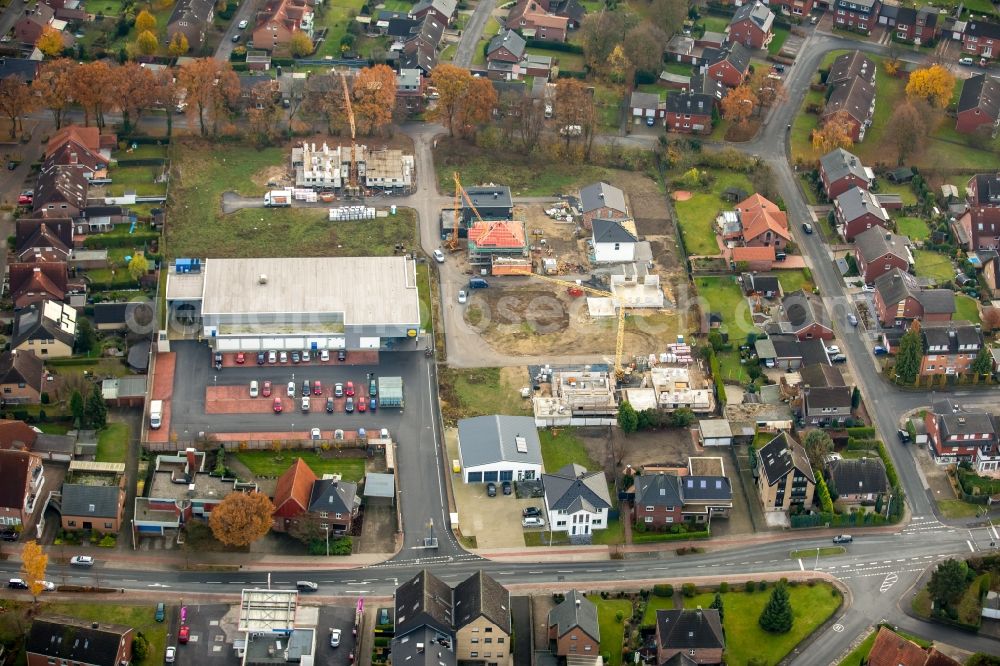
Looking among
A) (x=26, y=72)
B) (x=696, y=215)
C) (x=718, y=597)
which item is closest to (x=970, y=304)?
(x=696, y=215)

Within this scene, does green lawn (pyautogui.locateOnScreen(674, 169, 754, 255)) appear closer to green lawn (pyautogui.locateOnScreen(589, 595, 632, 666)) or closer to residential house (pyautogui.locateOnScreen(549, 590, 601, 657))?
green lawn (pyautogui.locateOnScreen(589, 595, 632, 666))

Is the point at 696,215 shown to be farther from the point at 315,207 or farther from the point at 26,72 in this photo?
the point at 26,72

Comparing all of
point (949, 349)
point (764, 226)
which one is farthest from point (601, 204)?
→ point (949, 349)

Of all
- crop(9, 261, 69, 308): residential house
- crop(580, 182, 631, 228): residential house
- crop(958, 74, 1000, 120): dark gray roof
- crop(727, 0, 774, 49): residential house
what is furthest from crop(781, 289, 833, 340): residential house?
crop(9, 261, 69, 308): residential house

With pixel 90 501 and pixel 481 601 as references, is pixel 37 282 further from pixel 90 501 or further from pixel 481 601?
pixel 481 601

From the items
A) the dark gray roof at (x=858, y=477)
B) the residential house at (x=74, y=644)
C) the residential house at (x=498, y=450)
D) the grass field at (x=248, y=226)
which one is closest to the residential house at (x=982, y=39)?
the grass field at (x=248, y=226)
